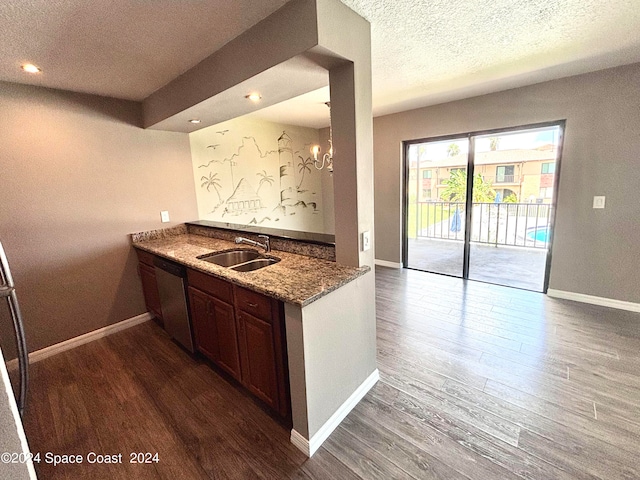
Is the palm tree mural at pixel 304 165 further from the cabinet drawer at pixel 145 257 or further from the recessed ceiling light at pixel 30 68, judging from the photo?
the recessed ceiling light at pixel 30 68

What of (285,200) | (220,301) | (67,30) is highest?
(67,30)

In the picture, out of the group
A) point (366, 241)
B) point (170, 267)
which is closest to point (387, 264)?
point (366, 241)

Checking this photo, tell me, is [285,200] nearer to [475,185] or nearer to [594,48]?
[475,185]

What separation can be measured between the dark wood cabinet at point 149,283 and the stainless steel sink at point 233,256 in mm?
775

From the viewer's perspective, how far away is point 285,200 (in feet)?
15.4

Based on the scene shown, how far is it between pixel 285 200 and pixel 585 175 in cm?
379

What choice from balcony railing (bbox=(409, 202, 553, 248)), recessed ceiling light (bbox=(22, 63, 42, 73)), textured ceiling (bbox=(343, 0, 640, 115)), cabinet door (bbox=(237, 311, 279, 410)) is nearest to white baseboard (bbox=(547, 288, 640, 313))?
balcony railing (bbox=(409, 202, 553, 248))

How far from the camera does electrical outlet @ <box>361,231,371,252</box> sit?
1.84 metres

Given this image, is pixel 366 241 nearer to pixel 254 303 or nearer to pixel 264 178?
pixel 254 303

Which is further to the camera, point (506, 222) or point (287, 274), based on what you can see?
point (506, 222)

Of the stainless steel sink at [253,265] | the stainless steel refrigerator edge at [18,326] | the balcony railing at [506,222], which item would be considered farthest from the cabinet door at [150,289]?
the balcony railing at [506,222]

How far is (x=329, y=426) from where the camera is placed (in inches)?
65.6

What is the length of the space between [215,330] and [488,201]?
14.9 feet

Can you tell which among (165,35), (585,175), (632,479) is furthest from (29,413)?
(585,175)
